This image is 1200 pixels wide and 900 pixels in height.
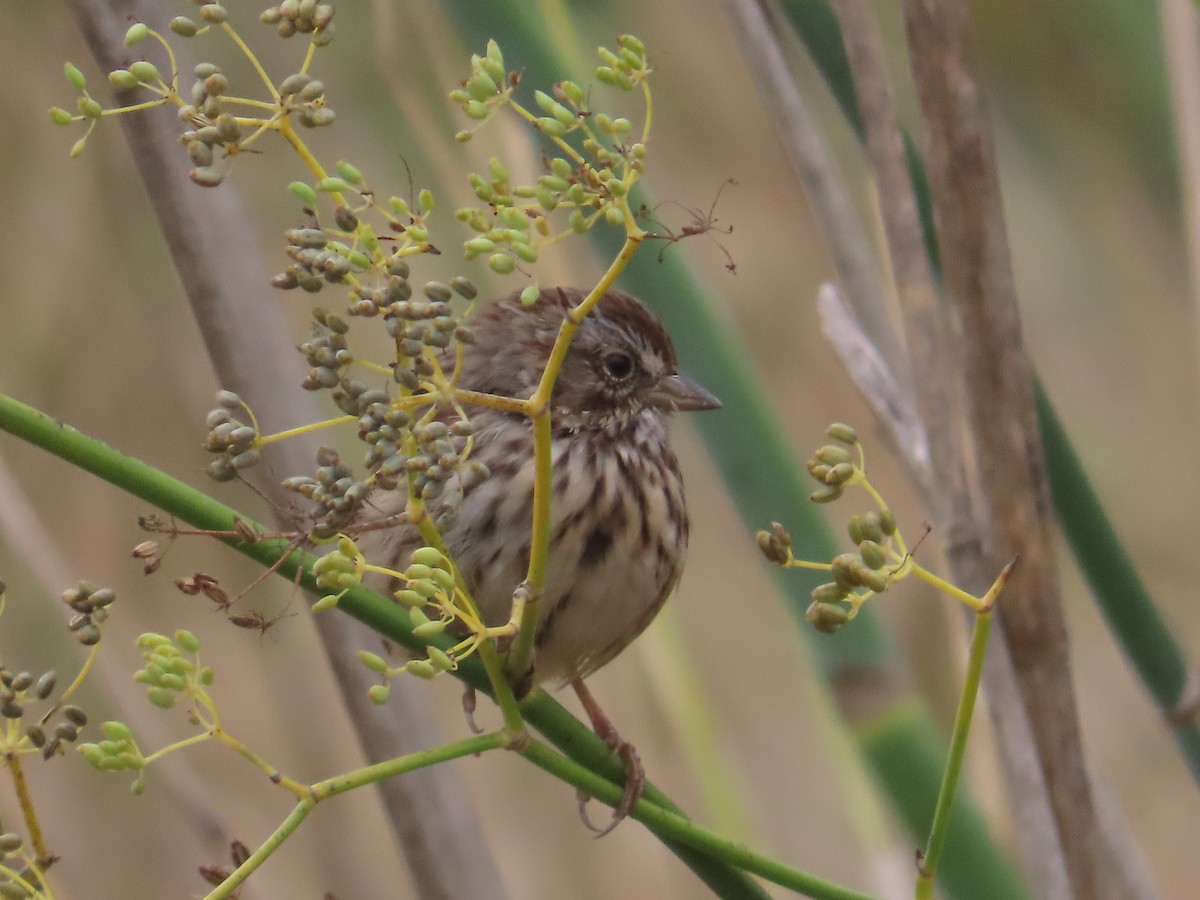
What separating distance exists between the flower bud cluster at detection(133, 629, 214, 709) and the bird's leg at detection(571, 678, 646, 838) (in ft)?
0.78

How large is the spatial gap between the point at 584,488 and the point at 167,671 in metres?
0.84

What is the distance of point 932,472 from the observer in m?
1.29

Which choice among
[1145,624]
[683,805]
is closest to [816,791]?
[683,805]

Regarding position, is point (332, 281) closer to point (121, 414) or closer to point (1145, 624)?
point (1145, 624)

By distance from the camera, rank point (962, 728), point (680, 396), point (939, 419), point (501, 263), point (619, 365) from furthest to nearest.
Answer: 1. point (619, 365)
2. point (680, 396)
3. point (939, 419)
4. point (962, 728)
5. point (501, 263)

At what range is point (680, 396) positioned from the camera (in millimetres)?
1579

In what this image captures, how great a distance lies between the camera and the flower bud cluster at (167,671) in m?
0.77

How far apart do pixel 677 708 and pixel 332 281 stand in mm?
1016

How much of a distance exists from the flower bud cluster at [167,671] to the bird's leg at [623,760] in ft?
0.78

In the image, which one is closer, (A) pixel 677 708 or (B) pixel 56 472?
(A) pixel 677 708

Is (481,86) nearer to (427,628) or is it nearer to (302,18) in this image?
(302,18)

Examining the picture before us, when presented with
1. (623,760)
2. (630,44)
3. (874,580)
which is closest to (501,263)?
(630,44)

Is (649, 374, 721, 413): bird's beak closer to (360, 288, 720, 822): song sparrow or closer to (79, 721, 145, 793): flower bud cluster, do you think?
(360, 288, 720, 822): song sparrow

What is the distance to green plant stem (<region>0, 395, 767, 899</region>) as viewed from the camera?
737 millimetres
